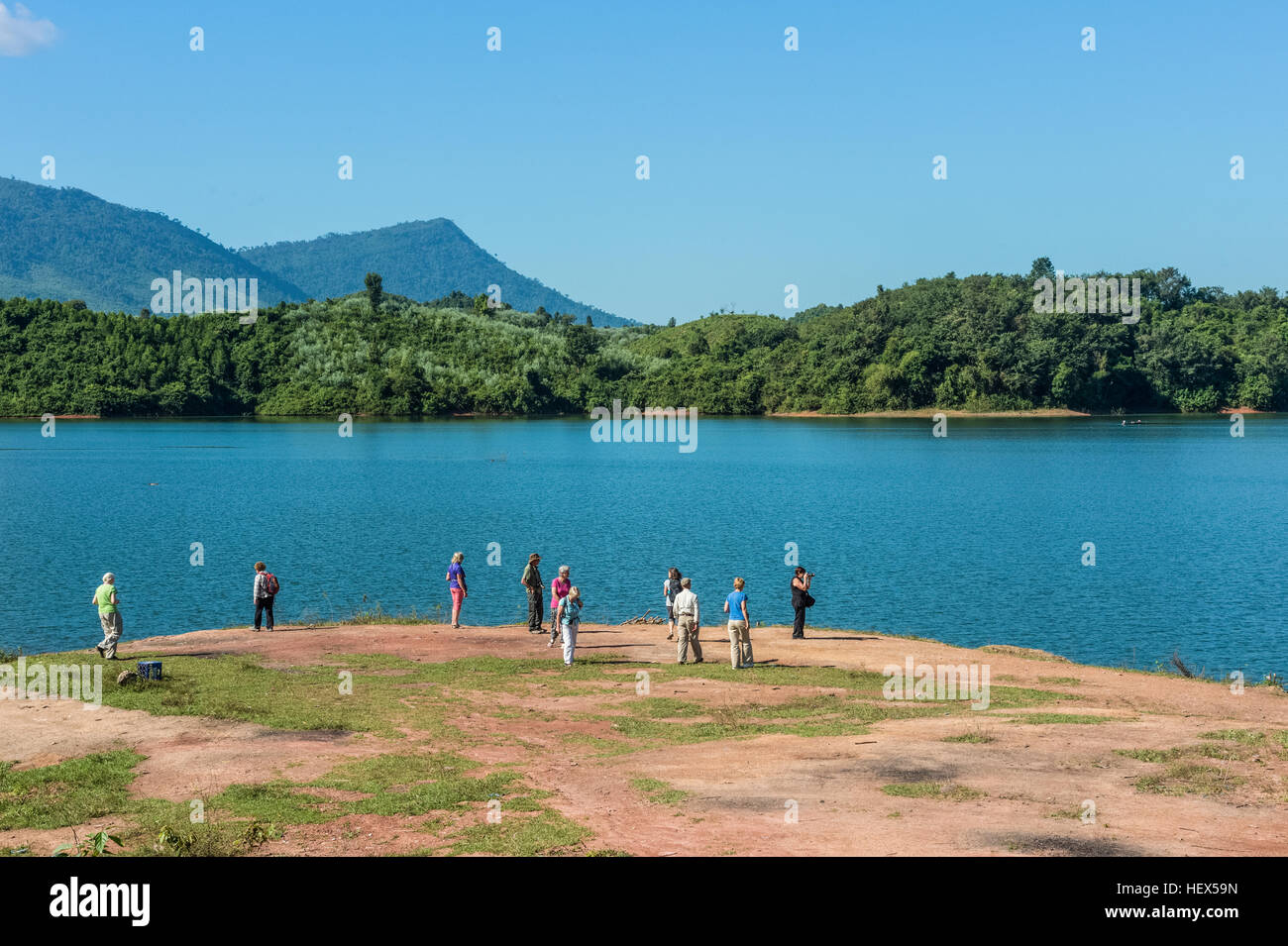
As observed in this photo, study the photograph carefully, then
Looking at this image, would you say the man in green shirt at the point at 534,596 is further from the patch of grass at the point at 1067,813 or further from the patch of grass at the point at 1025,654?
the patch of grass at the point at 1067,813

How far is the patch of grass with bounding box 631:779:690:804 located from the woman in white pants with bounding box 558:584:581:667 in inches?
392

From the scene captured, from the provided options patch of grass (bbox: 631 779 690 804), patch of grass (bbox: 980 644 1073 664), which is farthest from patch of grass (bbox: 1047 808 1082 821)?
patch of grass (bbox: 980 644 1073 664)

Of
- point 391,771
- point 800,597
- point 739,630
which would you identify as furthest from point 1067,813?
point 800,597

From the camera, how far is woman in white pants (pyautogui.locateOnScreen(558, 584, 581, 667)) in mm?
27109

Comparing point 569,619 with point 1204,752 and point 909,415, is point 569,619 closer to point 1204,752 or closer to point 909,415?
point 1204,752

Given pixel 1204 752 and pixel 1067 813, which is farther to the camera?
pixel 1204 752

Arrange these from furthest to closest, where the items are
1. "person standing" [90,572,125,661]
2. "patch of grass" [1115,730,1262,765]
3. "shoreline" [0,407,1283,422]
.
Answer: "shoreline" [0,407,1283,422]
"person standing" [90,572,125,661]
"patch of grass" [1115,730,1262,765]

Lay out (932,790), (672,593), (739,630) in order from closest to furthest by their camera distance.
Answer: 1. (932,790)
2. (739,630)
3. (672,593)

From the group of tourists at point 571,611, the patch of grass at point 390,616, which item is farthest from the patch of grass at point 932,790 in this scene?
the patch of grass at point 390,616

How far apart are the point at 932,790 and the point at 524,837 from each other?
621 centimetres

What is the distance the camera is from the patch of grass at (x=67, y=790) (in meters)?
15.0

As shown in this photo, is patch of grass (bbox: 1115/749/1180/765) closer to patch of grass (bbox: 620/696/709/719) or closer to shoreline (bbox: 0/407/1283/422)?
patch of grass (bbox: 620/696/709/719)

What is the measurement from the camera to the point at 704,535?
2355 inches
